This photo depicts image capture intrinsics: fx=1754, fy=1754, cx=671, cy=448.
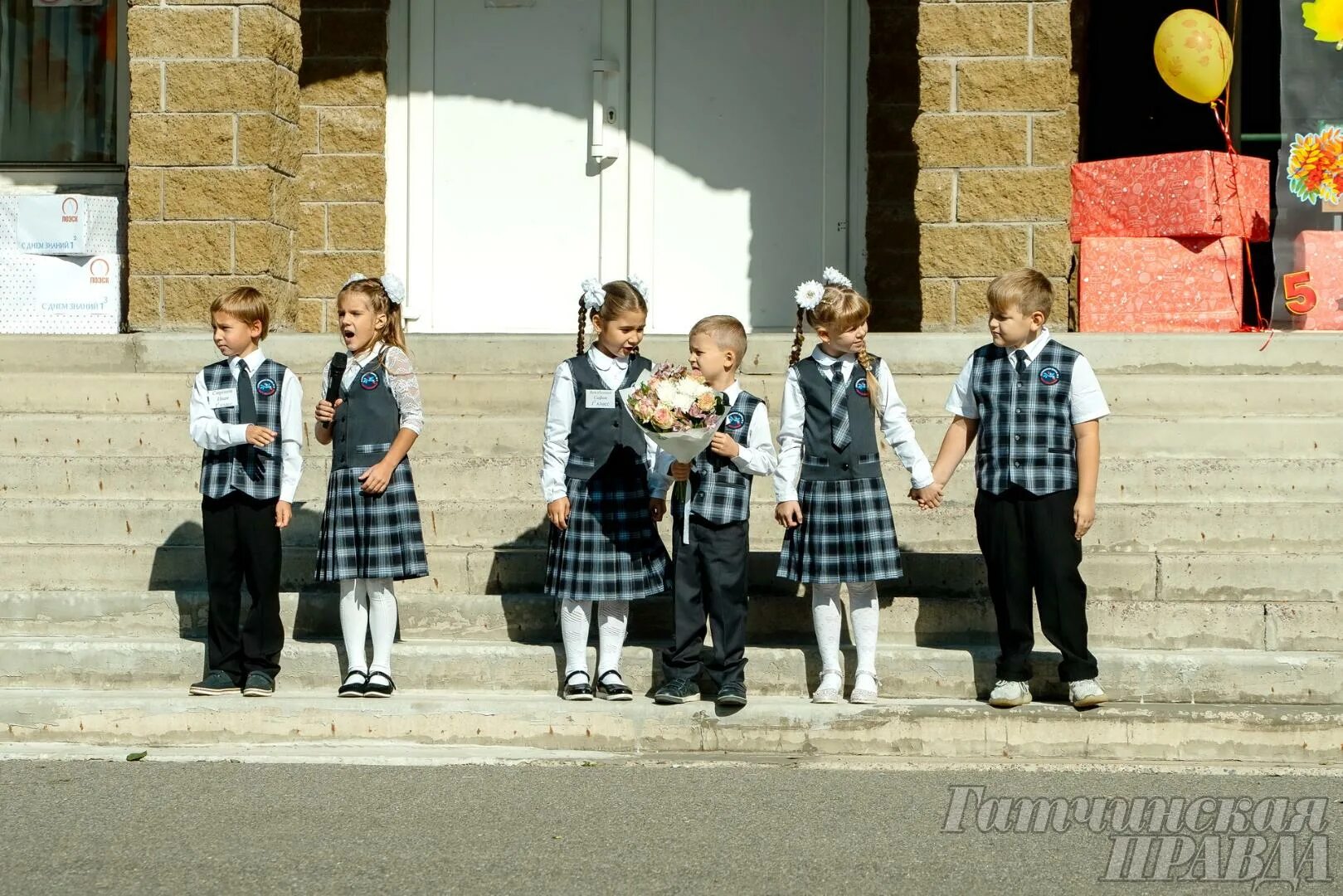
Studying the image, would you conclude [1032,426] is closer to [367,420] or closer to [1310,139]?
[367,420]

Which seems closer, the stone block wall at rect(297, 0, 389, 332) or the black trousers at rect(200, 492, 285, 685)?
the black trousers at rect(200, 492, 285, 685)

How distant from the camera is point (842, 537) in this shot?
655 cm

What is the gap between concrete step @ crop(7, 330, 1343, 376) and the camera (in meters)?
9.04

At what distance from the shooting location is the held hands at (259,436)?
6637mm

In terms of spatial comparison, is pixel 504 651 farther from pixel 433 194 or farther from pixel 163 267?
pixel 433 194

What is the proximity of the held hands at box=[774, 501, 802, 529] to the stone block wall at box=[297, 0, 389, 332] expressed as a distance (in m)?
6.02

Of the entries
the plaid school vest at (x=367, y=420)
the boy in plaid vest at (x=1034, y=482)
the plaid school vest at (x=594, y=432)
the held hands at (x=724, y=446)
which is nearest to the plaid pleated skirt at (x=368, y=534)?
the plaid school vest at (x=367, y=420)

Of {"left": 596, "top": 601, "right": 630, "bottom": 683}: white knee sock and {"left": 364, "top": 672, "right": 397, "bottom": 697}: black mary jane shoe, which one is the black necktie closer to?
{"left": 364, "top": 672, "right": 397, "bottom": 697}: black mary jane shoe

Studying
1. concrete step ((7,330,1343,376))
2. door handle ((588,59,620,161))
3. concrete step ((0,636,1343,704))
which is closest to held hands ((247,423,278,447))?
concrete step ((0,636,1343,704))

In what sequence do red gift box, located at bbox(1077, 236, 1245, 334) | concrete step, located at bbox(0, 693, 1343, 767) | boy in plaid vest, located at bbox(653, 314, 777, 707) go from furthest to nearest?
red gift box, located at bbox(1077, 236, 1245, 334) < boy in plaid vest, located at bbox(653, 314, 777, 707) < concrete step, located at bbox(0, 693, 1343, 767)

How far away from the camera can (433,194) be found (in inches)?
473

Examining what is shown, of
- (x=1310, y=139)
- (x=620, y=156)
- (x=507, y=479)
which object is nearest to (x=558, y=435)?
(x=507, y=479)

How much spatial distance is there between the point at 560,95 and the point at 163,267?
10.1ft

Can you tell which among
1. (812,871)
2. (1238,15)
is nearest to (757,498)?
(812,871)
